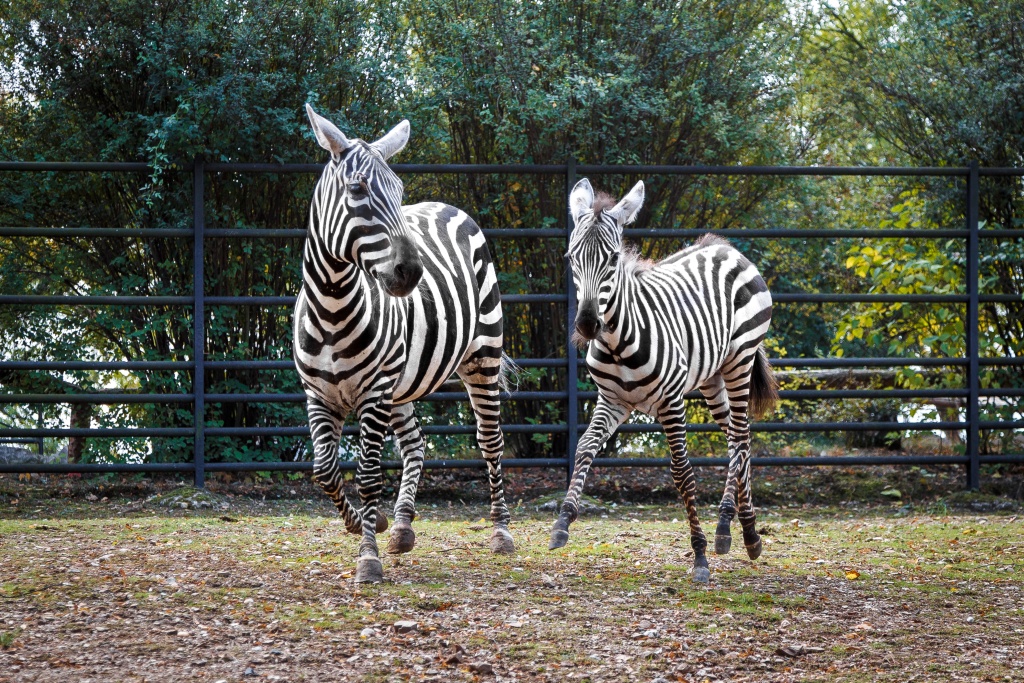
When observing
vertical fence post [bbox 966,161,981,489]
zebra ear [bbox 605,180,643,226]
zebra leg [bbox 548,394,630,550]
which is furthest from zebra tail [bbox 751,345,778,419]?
vertical fence post [bbox 966,161,981,489]

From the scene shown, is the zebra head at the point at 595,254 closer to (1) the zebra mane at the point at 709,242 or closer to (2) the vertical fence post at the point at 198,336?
(1) the zebra mane at the point at 709,242

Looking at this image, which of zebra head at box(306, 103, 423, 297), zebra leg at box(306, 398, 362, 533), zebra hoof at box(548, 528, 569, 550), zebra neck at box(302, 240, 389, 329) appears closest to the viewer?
zebra head at box(306, 103, 423, 297)

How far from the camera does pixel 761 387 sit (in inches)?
265

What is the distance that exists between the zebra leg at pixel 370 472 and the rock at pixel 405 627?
2.41 ft

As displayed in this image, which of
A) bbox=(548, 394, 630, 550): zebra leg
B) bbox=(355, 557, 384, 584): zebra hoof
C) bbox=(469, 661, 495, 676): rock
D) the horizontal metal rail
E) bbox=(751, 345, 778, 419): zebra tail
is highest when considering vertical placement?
bbox=(751, 345, 778, 419): zebra tail

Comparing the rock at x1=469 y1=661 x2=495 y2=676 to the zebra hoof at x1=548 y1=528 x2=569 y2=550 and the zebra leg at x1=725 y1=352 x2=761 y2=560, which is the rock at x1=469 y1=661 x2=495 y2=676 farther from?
the zebra leg at x1=725 y1=352 x2=761 y2=560

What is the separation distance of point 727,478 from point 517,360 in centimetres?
217

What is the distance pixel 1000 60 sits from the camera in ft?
29.0

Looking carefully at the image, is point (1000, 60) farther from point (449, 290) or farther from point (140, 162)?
point (140, 162)

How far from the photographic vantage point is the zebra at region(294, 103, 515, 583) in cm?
482

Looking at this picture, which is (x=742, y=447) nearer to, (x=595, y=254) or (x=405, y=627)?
(x=595, y=254)

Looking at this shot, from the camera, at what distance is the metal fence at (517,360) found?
25.3 feet

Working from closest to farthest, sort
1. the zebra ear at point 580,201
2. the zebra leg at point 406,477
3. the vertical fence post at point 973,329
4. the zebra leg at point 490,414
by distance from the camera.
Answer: the zebra leg at point 406,477 → the zebra ear at point 580,201 → the zebra leg at point 490,414 → the vertical fence post at point 973,329

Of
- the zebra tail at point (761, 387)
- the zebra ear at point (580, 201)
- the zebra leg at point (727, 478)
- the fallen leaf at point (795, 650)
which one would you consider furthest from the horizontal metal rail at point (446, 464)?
the fallen leaf at point (795, 650)
